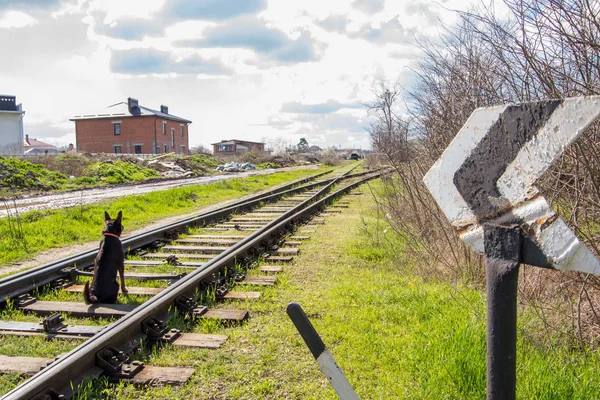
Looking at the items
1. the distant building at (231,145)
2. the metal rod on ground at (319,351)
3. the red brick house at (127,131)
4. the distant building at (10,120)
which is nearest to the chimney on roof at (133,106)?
the red brick house at (127,131)

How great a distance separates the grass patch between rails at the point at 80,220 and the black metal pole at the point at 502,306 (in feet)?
25.5

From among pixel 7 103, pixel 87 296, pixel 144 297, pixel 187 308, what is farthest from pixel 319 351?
pixel 7 103

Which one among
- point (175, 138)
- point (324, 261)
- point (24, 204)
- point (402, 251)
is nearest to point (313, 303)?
point (324, 261)

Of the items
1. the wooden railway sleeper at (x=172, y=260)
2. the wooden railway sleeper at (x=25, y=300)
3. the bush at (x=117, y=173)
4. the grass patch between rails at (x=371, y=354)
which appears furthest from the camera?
the bush at (x=117, y=173)

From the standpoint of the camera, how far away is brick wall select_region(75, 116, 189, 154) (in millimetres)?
61219

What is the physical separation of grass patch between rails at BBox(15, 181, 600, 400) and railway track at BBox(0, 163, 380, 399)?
0.17 metres

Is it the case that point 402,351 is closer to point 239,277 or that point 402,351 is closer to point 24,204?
point 239,277

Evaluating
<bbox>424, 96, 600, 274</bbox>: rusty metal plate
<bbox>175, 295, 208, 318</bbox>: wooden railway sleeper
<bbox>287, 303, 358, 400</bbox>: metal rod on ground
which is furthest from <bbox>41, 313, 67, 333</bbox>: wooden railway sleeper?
<bbox>424, 96, 600, 274</bbox>: rusty metal plate

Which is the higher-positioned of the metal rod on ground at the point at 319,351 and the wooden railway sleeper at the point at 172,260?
the metal rod on ground at the point at 319,351

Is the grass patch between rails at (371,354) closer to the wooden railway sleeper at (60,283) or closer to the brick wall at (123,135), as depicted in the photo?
the wooden railway sleeper at (60,283)

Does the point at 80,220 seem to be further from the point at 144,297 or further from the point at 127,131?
the point at 127,131

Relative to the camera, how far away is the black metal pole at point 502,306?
1679 millimetres

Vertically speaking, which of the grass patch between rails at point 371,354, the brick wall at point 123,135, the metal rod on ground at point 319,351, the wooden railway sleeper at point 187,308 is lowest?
the grass patch between rails at point 371,354

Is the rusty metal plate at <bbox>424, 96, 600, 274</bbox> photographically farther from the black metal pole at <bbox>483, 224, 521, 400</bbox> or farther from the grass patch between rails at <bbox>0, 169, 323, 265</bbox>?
the grass patch between rails at <bbox>0, 169, 323, 265</bbox>
